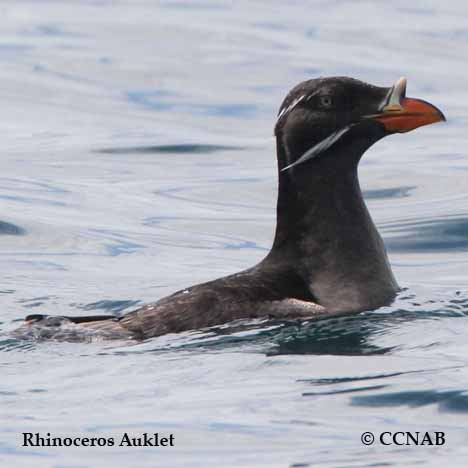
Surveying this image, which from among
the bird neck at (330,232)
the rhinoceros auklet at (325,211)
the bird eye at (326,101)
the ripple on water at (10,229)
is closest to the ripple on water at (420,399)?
the rhinoceros auklet at (325,211)

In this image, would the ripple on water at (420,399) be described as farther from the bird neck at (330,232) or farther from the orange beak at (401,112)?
the orange beak at (401,112)

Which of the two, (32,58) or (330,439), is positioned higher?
(32,58)

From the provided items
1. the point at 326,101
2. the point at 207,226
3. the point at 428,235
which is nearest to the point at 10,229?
the point at 207,226

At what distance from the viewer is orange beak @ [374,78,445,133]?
36.1 ft

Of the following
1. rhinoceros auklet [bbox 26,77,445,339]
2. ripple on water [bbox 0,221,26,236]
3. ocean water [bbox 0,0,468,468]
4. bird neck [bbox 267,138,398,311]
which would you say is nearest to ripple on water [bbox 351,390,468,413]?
ocean water [bbox 0,0,468,468]

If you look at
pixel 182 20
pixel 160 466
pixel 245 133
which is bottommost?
pixel 160 466

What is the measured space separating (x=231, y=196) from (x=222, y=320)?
805 cm

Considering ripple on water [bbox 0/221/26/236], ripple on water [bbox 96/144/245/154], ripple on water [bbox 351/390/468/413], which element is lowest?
ripple on water [bbox 351/390/468/413]

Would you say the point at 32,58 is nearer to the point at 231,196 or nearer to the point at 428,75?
the point at 428,75

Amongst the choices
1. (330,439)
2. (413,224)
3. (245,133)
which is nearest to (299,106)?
(330,439)

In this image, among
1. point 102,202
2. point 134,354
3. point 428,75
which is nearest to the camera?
point 134,354

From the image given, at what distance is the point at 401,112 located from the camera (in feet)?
36.2

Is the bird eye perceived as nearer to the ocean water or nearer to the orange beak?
the orange beak

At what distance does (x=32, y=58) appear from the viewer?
28500 millimetres
